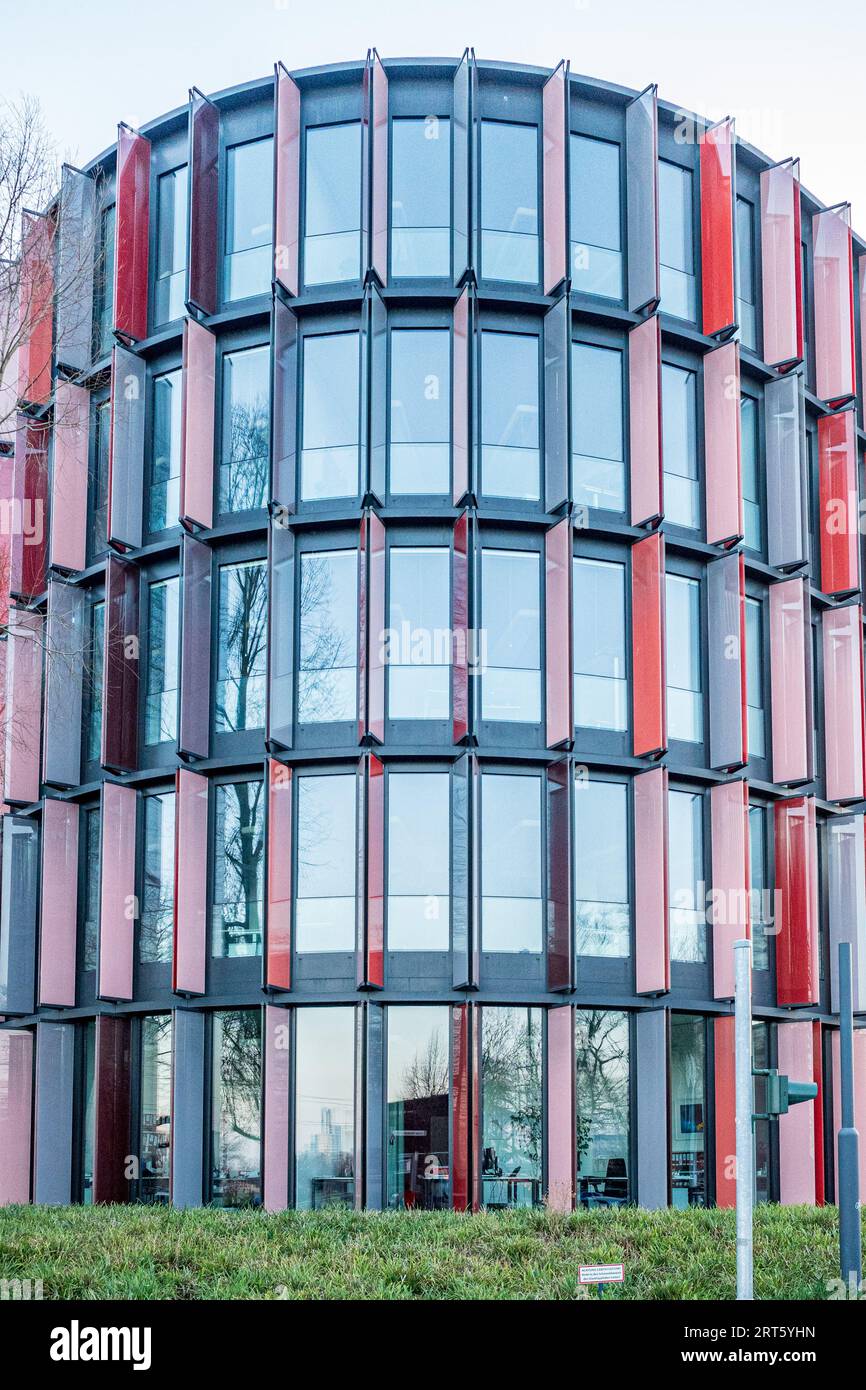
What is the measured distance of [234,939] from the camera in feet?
82.3

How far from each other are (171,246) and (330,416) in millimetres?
4482

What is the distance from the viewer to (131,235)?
89.4 ft

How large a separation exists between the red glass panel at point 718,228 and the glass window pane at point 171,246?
8333 millimetres

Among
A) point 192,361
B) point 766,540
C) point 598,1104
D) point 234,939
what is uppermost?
point 192,361

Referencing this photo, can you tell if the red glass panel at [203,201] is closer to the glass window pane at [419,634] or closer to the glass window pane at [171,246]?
the glass window pane at [171,246]

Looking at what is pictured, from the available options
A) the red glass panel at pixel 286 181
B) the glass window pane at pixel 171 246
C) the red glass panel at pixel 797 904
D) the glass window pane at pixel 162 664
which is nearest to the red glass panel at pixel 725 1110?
the red glass panel at pixel 797 904

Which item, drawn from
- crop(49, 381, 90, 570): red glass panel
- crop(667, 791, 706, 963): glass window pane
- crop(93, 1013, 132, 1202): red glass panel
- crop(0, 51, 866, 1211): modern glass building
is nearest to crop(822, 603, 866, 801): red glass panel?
Answer: crop(0, 51, 866, 1211): modern glass building

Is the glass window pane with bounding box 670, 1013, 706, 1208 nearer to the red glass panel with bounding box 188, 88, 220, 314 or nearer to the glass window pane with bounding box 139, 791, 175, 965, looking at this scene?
the glass window pane with bounding box 139, 791, 175, 965

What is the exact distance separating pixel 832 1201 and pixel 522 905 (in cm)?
713

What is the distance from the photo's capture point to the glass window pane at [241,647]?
A: 25.5 m

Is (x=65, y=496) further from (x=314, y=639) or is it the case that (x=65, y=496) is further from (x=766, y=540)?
(x=766, y=540)

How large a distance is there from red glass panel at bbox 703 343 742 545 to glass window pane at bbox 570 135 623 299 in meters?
2.03

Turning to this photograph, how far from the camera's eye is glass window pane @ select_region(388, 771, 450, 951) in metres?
24.1
